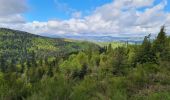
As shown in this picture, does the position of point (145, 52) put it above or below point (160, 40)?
below

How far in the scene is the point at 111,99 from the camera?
8938 mm

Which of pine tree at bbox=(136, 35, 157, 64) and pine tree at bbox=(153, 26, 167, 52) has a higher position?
pine tree at bbox=(153, 26, 167, 52)

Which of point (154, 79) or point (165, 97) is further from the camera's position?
point (154, 79)

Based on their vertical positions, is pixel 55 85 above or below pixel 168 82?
above

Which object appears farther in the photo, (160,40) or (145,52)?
(145,52)

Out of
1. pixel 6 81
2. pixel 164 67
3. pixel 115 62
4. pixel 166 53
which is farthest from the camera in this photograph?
pixel 115 62

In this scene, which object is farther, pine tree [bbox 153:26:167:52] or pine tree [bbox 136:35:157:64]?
pine tree [bbox 136:35:157:64]

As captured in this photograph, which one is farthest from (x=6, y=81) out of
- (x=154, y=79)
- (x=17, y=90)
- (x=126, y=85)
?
(x=154, y=79)

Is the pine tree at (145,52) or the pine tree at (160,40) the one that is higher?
the pine tree at (160,40)

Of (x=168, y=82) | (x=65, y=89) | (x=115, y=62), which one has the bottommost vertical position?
(x=115, y=62)

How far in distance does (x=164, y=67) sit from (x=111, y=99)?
12246 mm

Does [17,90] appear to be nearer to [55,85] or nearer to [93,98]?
[55,85]

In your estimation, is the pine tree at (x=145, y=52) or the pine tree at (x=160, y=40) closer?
the pine tree at (x=160, y=40)

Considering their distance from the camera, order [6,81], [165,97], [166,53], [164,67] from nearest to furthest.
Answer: [165,97] < [6,81] < [164,67] < [166,53]
